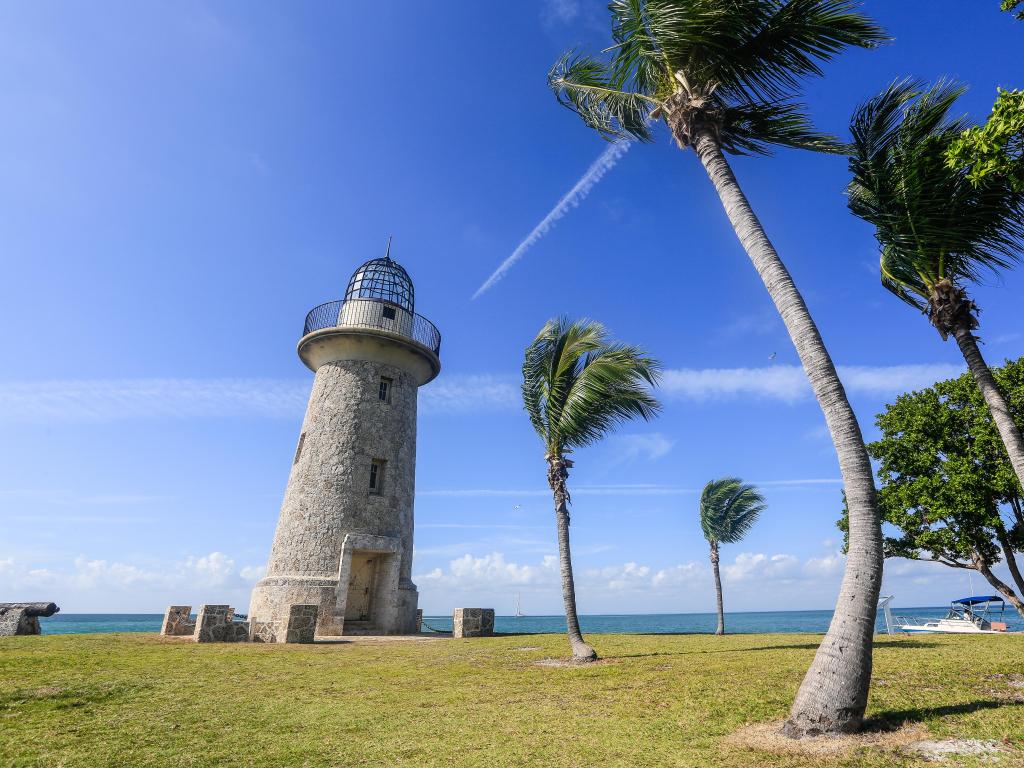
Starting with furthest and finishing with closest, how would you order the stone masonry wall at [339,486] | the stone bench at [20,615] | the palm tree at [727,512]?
1. the palm tree at [727,512]
2. the stone masonry wall at [339,486]
3. the stone bench at [20,615]

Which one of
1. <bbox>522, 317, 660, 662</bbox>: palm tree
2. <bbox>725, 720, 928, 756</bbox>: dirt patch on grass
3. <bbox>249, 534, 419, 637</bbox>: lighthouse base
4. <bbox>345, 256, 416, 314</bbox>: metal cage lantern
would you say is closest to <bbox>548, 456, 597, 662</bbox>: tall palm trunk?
<bbox>522, 317, 660, 662</bbox>: palm tree

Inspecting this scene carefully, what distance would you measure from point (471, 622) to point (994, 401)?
16699 millimetres

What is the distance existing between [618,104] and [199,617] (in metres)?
16.7

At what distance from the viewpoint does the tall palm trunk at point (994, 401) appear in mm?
8023

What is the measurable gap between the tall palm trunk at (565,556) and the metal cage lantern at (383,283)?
515 inches

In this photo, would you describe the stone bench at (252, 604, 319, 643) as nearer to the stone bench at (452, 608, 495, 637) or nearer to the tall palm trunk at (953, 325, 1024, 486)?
the stone bench at (452, 608, 495, 637)

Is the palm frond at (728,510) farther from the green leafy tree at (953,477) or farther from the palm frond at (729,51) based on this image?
the palm frond at (729,51)

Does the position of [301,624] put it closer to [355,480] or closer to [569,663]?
[355,480]

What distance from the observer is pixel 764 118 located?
29.4 ft

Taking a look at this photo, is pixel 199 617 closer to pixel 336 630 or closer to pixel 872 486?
pixel 336 630

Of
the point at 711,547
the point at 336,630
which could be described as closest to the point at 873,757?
the point at 336,630

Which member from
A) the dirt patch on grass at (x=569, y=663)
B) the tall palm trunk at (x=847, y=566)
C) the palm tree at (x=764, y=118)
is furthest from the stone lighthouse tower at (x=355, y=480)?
the tall palm trunk at (x=847, y=566)

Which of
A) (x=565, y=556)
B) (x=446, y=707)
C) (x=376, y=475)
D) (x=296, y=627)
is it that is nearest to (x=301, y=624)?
(x=296, y=627)

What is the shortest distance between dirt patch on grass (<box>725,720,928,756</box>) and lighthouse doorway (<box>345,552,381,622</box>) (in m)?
17.5
